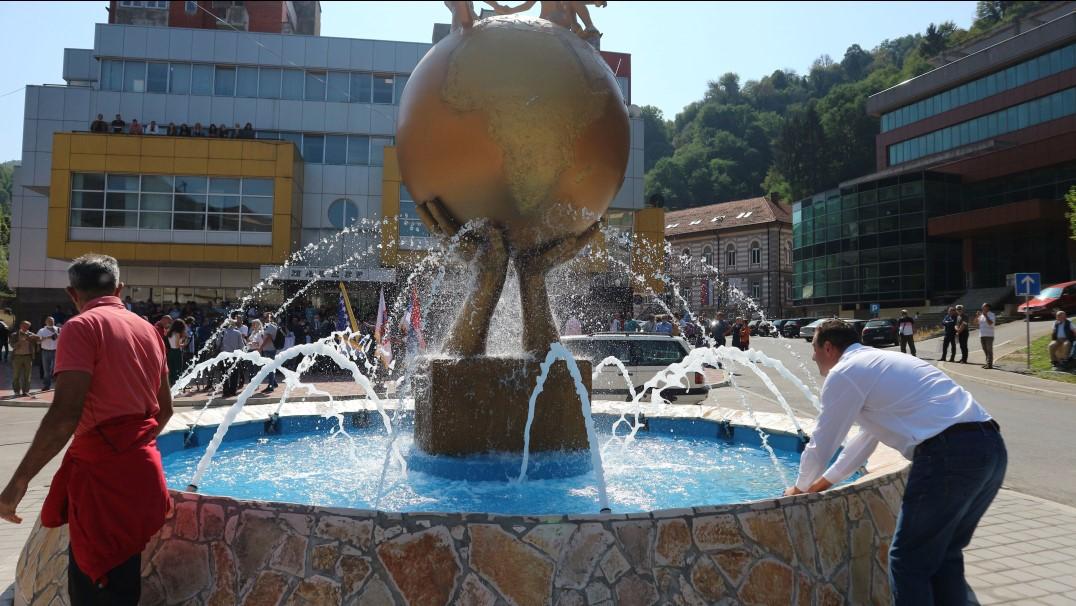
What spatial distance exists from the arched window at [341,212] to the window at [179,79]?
8.15 metres

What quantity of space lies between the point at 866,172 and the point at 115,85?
62953mm

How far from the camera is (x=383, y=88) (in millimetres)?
31625

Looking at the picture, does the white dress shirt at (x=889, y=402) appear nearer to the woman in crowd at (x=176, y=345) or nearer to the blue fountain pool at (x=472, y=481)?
the blue fountain pool at (x=472, y=481)

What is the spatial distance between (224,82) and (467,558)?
32.6 metres

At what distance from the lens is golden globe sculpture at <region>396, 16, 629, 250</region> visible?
18.2 feet

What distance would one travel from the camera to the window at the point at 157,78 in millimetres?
30422

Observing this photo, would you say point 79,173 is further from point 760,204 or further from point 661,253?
point 760,204

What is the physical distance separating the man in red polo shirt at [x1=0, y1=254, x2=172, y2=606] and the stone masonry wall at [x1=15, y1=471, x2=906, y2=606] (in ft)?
1.18

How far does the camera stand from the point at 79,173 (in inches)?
1069

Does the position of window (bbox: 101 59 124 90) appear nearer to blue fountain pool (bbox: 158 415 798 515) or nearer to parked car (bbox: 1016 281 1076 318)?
blue fountain pool (bbox: 158 415 798 515)

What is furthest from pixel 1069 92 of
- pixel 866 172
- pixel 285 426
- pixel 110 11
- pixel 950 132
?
pixel 110 11

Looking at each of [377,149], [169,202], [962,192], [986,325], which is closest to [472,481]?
[986,325]

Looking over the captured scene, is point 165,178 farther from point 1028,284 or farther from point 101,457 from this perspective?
point 1028,284

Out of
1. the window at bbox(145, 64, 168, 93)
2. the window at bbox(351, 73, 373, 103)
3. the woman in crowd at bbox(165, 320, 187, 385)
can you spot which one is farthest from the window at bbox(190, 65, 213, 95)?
the woman in crowd at bbox(165, 320, 187, 385)
